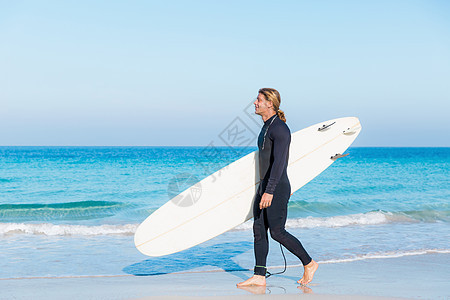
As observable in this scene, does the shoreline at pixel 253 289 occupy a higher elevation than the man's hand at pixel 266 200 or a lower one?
lower

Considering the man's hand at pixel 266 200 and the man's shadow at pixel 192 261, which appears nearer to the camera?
the man's hand at pixel 266 200

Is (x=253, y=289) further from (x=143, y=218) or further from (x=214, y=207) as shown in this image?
(x=143, y=218)

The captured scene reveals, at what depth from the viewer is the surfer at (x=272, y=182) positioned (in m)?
3.14

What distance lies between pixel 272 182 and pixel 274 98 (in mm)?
643

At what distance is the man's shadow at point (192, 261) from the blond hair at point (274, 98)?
5.51 feet

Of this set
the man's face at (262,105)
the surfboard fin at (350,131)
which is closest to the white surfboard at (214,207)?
the surfboard fin at (350,131)

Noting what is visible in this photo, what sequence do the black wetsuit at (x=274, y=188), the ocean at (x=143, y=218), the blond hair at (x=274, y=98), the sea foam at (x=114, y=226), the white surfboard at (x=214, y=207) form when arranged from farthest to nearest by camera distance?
the sea foam at (x=114, y=226) < the ocean at (x=143, y=218) < the white surfboard at (x=214, y=207) < the blond hair at (x=274, y=98) < the black wetsuit at (x=274, y=188)

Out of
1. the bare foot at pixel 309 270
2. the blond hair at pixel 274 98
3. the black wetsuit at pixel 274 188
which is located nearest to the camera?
the black wetsuit at pixel 274 188

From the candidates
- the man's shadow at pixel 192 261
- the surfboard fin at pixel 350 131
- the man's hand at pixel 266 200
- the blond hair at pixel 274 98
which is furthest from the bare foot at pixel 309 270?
the surfboard fin at pixel 350 131

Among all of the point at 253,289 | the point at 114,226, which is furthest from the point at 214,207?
the point at 114,226

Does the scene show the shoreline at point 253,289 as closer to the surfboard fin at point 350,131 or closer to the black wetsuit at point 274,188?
the black wetsuit at point 274,188

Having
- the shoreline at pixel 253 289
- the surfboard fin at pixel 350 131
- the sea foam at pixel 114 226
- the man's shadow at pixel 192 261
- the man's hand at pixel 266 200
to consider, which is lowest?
the sea foam at pixel 114 226

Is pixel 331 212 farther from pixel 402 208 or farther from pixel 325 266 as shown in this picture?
pixel 325 266

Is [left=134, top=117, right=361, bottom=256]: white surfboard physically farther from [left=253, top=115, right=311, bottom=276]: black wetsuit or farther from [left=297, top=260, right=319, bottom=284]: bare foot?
[left=297, top=260, right=319, bottom=284]: bare foot
